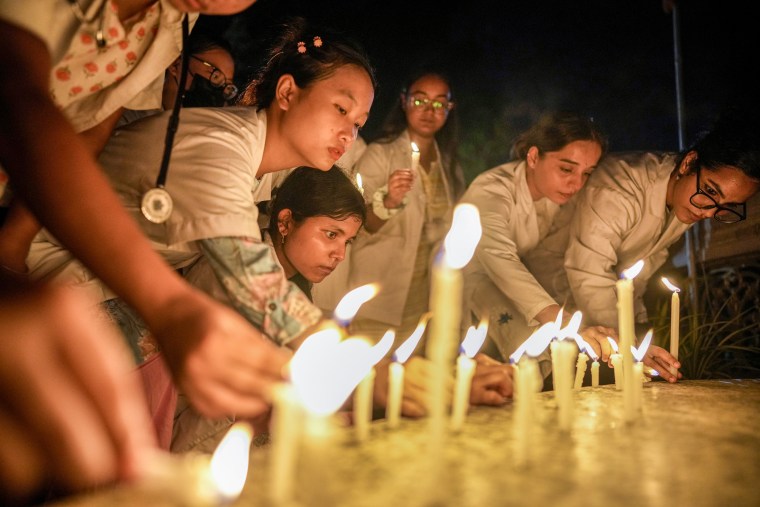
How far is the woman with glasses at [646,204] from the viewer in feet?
8.46

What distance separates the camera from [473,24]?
4.99 meters

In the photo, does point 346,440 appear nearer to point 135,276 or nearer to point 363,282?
point 135,276

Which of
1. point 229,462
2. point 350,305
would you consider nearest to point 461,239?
point 350,305

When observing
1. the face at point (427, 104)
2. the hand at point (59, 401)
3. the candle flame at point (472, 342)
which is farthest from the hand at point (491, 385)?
the face at point (427, 104)

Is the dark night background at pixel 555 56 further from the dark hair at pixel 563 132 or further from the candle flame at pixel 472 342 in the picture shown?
the candle flame at pixel 472 342

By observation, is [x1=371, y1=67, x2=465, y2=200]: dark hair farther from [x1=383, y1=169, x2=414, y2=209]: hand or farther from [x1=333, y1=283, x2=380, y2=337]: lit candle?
[x1=333, y1=283, x2=380, y2=337]: lit candle

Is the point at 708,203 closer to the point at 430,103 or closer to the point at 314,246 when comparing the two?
the point at 430,103

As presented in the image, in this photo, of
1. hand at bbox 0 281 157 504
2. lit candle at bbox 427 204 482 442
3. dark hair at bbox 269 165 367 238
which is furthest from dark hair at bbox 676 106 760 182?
hand at bbox 0 281 157 504

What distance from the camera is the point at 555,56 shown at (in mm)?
4770

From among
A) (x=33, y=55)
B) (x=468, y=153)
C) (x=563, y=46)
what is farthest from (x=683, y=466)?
(x=563, y=46)

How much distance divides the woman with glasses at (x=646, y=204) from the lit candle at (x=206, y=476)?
231cm

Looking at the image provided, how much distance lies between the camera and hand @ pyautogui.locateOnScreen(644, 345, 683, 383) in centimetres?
187

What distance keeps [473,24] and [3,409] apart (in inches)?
197

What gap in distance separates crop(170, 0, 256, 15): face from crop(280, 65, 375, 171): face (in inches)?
22.0
